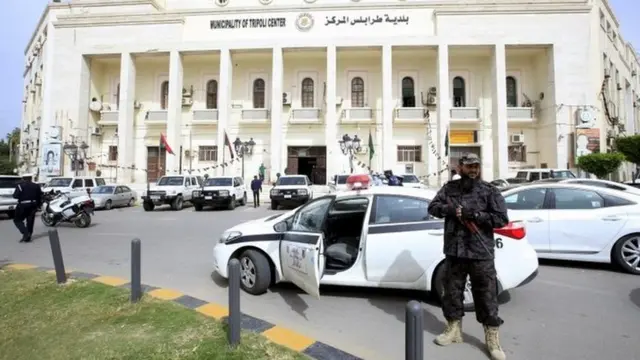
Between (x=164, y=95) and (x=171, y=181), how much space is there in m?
13.9

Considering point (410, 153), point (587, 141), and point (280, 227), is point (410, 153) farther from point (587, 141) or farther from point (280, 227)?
point (280, 227)

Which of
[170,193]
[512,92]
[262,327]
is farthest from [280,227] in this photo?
[512,92]

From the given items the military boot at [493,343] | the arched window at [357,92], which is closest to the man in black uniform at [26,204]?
the military boot at [493,343]

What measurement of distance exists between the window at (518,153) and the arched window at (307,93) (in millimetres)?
15542

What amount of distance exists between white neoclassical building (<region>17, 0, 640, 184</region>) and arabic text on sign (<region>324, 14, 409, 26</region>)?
0.10 metres

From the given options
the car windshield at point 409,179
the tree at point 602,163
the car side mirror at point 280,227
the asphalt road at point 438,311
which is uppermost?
the tree at point 602,163

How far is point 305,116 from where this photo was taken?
27609 millimetres

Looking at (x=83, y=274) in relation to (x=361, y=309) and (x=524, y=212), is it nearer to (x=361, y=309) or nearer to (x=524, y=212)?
(x=361, y=309)

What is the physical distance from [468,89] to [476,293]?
91.2 feet

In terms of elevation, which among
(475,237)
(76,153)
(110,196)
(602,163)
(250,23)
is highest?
(250,23)

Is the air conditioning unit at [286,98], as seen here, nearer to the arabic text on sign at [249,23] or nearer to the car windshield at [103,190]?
the arabic text on sign at [249,23]

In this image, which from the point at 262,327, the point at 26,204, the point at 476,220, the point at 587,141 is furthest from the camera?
the point at 587,141

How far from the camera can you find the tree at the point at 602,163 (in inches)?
778

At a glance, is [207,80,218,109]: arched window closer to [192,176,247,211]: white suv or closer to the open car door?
[192,176,247,211]: white suv
